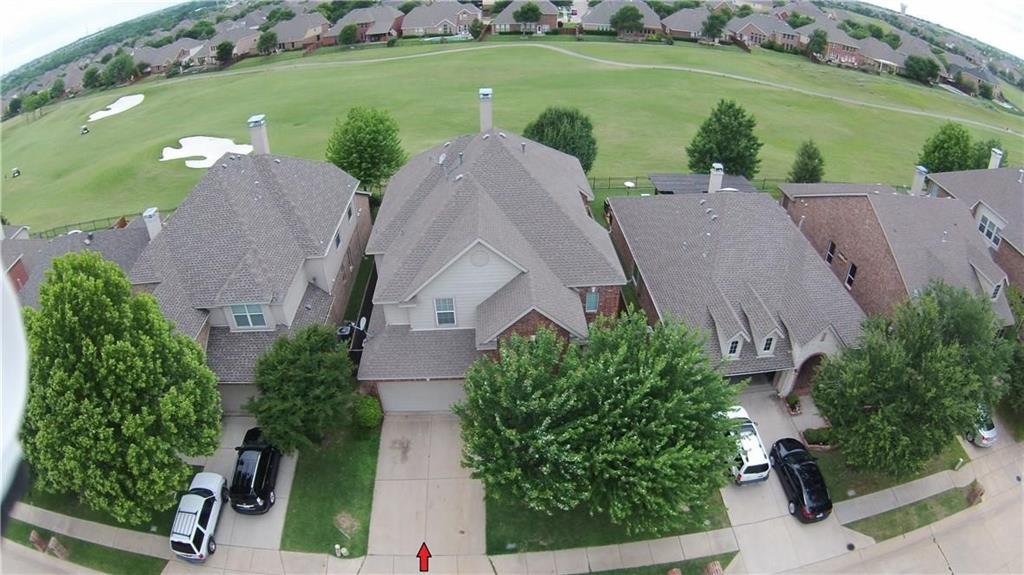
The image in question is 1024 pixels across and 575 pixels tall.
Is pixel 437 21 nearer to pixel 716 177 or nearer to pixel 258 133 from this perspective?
pixel 258 133

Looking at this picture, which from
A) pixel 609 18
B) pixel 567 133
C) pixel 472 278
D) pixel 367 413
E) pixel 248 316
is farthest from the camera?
pixel 609 18

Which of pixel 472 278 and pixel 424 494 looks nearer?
pixel 424 494

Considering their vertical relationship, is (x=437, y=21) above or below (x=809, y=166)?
above

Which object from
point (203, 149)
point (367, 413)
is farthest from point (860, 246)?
point (203, 149)

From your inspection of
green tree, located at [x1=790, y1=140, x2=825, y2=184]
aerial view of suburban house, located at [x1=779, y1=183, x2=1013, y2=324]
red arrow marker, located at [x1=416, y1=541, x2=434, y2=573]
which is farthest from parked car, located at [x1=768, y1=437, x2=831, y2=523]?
green tree, located at [x1=790, y1=140, x2=825, y2=184]

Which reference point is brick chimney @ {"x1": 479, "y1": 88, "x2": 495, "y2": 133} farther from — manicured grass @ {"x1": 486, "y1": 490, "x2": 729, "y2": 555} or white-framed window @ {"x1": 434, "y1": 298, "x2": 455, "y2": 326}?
manicured grass @ {"x1": 486, "y1": 490, "x2": 729, "y2": 555}

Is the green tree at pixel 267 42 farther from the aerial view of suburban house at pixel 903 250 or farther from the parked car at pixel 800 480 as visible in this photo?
the parked car at pixel 800 480

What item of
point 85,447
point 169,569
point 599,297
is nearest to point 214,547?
point 169,569

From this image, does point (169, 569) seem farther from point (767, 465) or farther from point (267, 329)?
point (767, 465)
